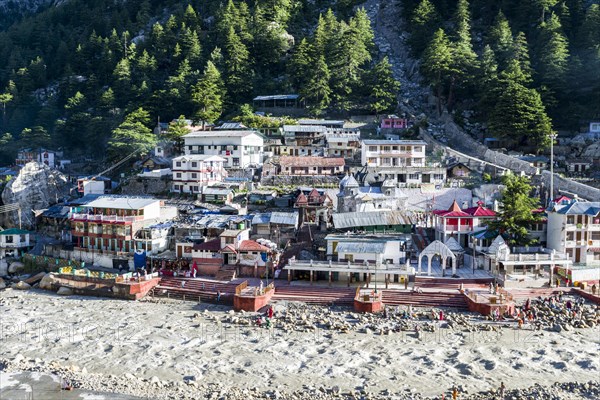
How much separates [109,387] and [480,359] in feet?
55.4

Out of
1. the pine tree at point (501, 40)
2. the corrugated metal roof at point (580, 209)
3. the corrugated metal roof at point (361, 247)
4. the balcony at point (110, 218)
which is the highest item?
the pine tree at point (501, 40)

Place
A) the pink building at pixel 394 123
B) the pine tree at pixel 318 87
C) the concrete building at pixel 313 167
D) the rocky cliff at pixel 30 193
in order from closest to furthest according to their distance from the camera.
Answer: the rocky cliff at pixel 30 193 → the concrete building at pixel 313 167 → the pink building at pixel 394 123 → the pine tree at pixel 318 87

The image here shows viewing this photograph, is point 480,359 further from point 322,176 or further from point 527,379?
point 322,176

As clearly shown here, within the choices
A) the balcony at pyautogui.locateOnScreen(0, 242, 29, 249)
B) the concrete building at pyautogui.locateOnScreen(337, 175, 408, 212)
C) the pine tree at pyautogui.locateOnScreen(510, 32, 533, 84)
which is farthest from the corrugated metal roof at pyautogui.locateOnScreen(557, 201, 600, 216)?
the balcony at pyautogui.locateOnScreen(0, 242, 29, 249)

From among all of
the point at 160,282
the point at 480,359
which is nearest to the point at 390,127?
the point at 160,282

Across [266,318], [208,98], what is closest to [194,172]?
[208,98]

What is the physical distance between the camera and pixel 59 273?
1661 inches

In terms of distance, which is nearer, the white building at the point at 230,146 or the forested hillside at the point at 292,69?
the white building at the point at 230,146

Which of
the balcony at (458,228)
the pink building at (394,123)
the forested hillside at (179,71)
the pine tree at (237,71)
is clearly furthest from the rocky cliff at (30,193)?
the balcony at (458,228)

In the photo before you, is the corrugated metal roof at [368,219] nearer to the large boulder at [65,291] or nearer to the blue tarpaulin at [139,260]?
the blue tarpaulin at [139,260]

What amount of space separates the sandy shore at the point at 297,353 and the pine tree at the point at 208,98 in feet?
124

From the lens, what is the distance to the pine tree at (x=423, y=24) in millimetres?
82625

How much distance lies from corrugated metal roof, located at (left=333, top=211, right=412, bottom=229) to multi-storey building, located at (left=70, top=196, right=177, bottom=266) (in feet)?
46.3

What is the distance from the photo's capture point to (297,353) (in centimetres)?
2839
